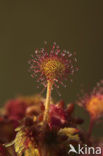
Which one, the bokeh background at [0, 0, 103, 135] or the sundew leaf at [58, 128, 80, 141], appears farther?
the bokeh background at [0, 0, 103, 135]

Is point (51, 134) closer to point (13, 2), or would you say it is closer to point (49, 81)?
point (49, 81)

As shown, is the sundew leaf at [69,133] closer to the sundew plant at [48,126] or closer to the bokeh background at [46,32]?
the sundew plant at [48,126]

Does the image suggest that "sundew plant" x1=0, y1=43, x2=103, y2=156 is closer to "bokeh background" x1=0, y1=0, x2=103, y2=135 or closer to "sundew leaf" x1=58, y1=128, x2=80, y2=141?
"sundew leaf" x1=58, y1=128, x2=80, y2=141

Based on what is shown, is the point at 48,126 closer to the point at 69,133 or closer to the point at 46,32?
the point at 69,133

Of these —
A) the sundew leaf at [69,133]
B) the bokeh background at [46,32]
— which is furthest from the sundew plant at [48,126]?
the bokeh background at [46,32]

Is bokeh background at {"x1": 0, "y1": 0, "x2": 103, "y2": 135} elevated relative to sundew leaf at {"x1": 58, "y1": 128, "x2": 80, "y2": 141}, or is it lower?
elevated

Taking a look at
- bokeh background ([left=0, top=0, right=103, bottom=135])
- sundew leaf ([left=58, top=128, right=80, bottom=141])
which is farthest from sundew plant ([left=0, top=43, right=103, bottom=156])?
bokeh background ([left=0, top=0, right=103, bottom=135])

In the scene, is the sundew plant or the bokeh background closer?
the sundew plant

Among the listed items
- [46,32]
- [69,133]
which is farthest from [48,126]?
Result: [46,32]
